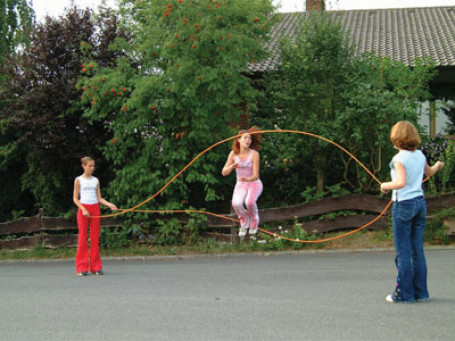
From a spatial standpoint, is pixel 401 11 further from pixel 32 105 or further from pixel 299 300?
pixel 299 300

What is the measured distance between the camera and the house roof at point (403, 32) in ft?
72.9

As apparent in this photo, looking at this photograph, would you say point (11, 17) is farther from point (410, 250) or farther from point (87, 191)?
point (410, 250)

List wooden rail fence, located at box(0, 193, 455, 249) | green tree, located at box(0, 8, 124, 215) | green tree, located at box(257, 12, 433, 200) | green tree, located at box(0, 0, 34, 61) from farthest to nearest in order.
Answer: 1. green tree, located at box(0, 0, 34, 61)
2. green tree, located at box(0, 8, 124, 215)
3. green tree, located at box(257, 12, 433, 200)
4. wooden rail fence, located at box(0, 193, 455, 249)

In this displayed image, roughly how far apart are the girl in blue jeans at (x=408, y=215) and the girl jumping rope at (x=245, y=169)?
3.73 m

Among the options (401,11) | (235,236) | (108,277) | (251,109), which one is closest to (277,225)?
(235,236)

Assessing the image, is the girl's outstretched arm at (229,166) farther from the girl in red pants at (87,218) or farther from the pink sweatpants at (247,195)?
the girl in red pants at (87,218)

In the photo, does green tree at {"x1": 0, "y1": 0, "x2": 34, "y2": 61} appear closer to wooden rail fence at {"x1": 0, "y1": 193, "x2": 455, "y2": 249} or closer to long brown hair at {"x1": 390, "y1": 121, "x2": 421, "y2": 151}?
wooden rail fence at {"x1": 0, "y1": 193, "x2": 455, "y2": 249}

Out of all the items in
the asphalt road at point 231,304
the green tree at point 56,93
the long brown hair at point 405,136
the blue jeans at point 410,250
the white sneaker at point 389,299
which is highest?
the green tree at point 56,93

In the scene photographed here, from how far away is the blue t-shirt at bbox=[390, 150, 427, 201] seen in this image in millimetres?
6401

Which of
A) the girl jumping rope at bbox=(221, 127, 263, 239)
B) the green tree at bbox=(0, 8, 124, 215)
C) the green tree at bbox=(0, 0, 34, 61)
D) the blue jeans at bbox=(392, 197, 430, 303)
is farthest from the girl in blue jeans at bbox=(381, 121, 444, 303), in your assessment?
the green tree at bbox=(0, 0, 34, 61)

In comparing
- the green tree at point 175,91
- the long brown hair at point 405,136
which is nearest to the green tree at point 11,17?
the green tree at point 175,91

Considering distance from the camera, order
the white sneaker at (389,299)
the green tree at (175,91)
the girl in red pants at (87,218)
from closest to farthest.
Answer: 1. the white sneaker at (389,299)
2. the girl in red pants at (87,218)
3. the green tree at (175,91)

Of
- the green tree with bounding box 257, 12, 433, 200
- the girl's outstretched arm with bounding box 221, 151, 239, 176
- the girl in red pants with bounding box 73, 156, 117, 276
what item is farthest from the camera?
the green tree with bounding box 257, 12, 433, 200

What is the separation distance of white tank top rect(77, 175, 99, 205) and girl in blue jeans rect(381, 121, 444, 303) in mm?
5474
